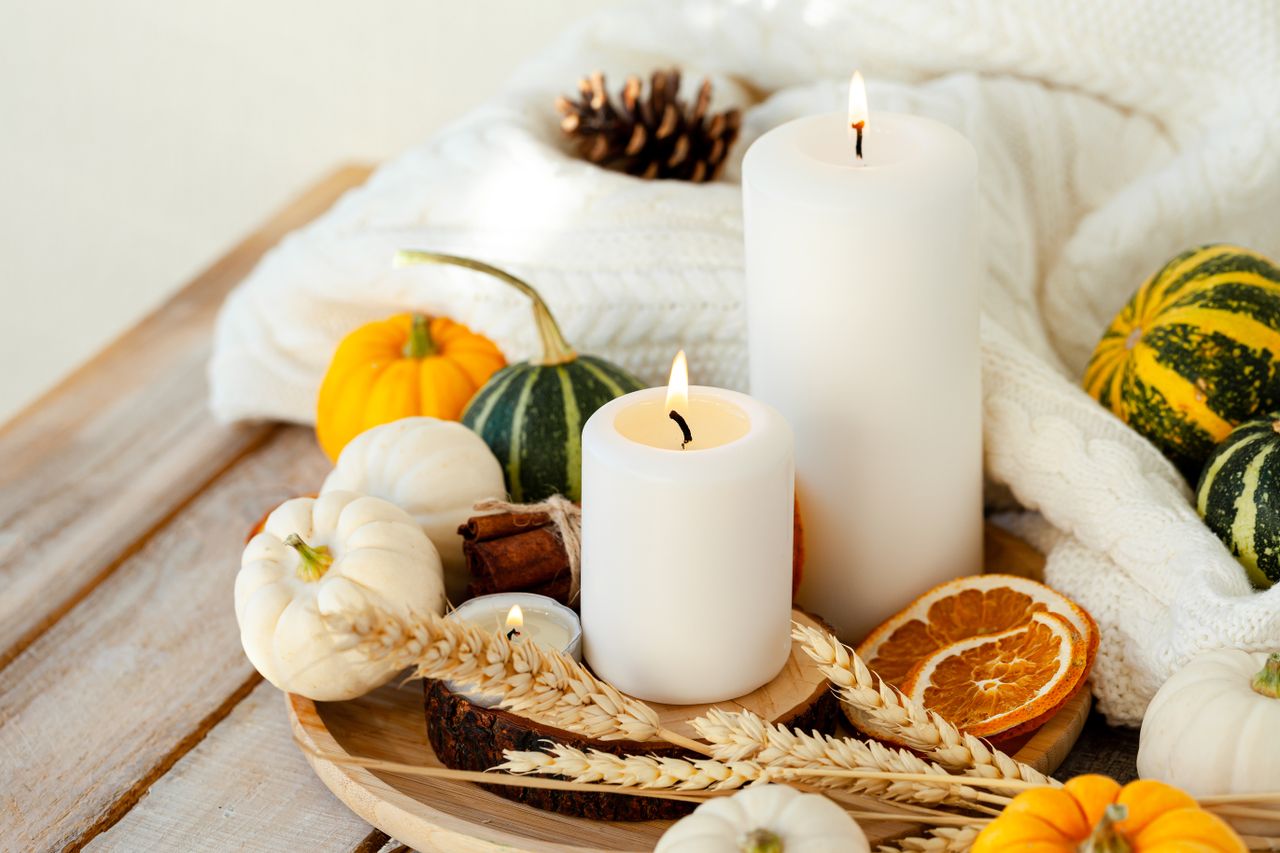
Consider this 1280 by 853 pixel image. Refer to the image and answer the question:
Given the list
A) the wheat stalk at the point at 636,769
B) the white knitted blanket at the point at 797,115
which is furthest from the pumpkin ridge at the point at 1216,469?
the wheat stalk at the point at 636,769

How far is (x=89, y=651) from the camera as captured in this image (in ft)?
2.94

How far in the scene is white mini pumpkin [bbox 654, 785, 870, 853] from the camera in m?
0.56

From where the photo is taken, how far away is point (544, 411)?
911 mm

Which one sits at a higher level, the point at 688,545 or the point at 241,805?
the point at 688,545

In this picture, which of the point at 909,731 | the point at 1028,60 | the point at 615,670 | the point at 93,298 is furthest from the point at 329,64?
the point at 909,731

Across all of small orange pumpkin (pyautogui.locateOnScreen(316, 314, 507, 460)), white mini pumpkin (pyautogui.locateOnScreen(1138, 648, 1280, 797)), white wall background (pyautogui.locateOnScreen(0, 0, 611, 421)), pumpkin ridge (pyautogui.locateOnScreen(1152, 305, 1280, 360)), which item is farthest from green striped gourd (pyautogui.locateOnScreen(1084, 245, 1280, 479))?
white wall background (pyautogui.locateOnScreen(0, 0, 611, 421))

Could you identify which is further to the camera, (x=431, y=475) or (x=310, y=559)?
(x=431, y=475)

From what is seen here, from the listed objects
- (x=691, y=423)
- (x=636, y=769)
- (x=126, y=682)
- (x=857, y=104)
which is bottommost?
(x=126, y=682)

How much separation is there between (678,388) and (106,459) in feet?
2.05

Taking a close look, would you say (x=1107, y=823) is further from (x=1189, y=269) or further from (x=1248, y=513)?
(x=1189, y=269)

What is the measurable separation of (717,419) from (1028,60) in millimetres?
577

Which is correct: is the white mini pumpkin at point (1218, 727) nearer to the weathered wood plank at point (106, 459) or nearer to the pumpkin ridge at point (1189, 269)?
the pumpkin ridge at point (1189, 269)

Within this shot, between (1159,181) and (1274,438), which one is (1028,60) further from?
(1274,438)

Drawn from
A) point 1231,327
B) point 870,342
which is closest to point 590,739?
point 870,342
